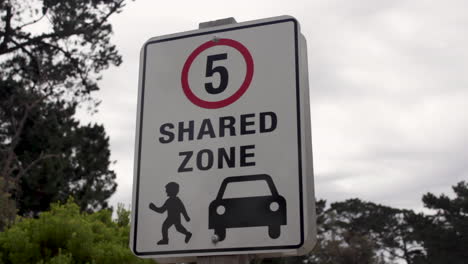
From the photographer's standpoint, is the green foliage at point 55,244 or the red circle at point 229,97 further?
the green foliage at point 55,244

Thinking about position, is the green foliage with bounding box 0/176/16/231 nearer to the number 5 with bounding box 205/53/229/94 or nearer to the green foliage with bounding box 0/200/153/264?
the green foliage with bounding box 0/200/153/264

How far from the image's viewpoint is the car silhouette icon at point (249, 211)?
1.82 meters

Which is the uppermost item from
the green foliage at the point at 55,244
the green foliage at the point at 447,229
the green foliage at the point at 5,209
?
the green foliage at the point at 447,229

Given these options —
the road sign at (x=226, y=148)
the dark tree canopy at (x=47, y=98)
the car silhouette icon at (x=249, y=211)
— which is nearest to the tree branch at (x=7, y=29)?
the dark tree canopy at (x=47, y=98)

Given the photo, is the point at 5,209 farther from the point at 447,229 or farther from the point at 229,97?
the point at 447,229

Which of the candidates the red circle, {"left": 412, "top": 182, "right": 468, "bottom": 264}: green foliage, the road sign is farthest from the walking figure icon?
{"left": 412, "top": 182, "right": 468, "bottom": 264}: green foliage

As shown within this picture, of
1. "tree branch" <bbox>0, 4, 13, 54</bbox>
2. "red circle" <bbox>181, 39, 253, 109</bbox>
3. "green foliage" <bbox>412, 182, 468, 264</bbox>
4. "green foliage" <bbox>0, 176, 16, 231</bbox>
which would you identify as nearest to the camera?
"red circle" <bbox>181, 39, 253, 109</bbox>

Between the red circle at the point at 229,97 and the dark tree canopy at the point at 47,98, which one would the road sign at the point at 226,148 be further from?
the dark tree canopy at the point at 47,98

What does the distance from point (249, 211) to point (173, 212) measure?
0.83ft

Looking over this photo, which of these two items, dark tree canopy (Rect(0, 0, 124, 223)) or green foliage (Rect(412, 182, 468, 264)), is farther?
green foliage (Rect(412, 182, 468, 264))

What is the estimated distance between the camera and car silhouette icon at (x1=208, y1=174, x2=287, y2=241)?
71.5 inches

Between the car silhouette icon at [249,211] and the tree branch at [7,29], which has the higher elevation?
the tree branch at [7,29]

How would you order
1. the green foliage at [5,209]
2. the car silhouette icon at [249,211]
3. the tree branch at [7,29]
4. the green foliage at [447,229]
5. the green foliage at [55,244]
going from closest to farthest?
the car silhouette icon at [249,211], the green foliage at [55,244], the green foliage at [5,209], the tree branch at [7,29], the green foliage at [447,229]

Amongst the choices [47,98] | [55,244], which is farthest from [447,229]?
[55,244]
